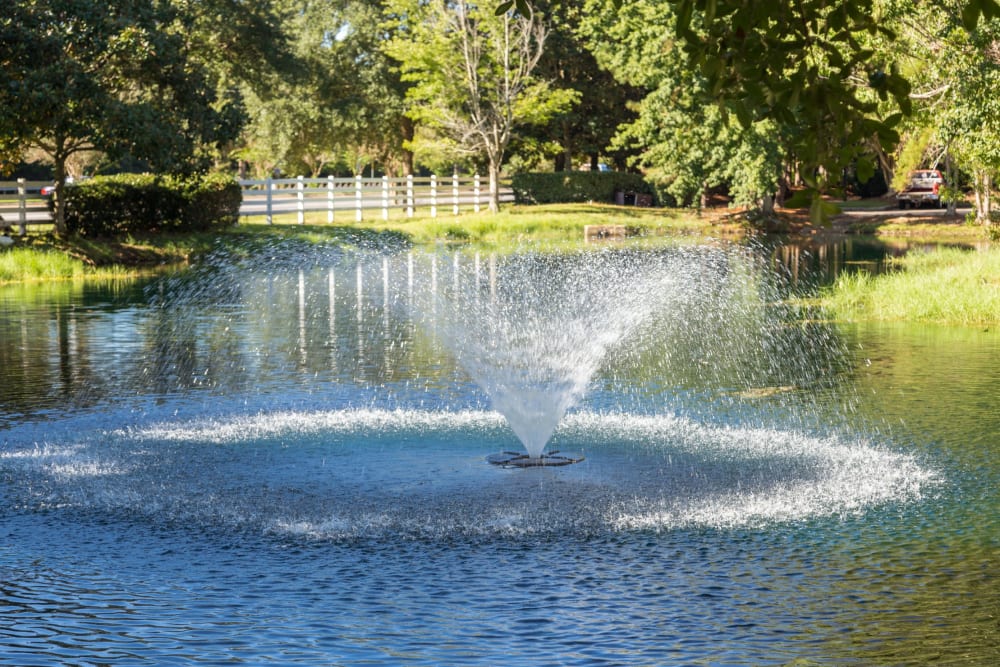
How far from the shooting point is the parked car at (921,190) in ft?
198

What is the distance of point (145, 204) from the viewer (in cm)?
3853

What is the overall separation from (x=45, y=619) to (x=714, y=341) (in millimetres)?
13799

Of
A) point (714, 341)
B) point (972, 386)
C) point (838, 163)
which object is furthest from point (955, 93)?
point (838, 163)

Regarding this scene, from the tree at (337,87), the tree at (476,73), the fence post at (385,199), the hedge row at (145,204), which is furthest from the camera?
the tree at (337,87)

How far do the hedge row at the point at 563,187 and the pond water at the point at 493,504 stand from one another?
37.6 m

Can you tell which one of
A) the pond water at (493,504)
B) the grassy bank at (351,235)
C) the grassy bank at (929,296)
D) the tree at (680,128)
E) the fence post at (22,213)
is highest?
the tree at (680,128)

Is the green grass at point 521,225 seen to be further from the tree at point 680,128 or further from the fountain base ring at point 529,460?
the fountain base ring at point 529,460

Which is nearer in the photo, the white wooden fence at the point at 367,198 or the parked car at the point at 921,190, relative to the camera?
the white wooden fence at the point at 367,198

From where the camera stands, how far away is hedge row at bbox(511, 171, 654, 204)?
5800cm

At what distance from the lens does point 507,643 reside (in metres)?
7.25

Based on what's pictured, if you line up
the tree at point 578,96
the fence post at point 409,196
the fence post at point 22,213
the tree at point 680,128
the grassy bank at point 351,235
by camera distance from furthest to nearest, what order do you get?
1. the tree at point 578,96
2. the fence post at point 409,196
3. the tree at point 680,128
4. the fence post at point 22,213
5. the grassy bank at point 351,235

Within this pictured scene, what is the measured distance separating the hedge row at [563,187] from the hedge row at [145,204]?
61.5 feet

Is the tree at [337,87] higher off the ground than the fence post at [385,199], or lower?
higher

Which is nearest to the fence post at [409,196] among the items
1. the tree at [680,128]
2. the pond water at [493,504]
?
the tree at [680,128]
